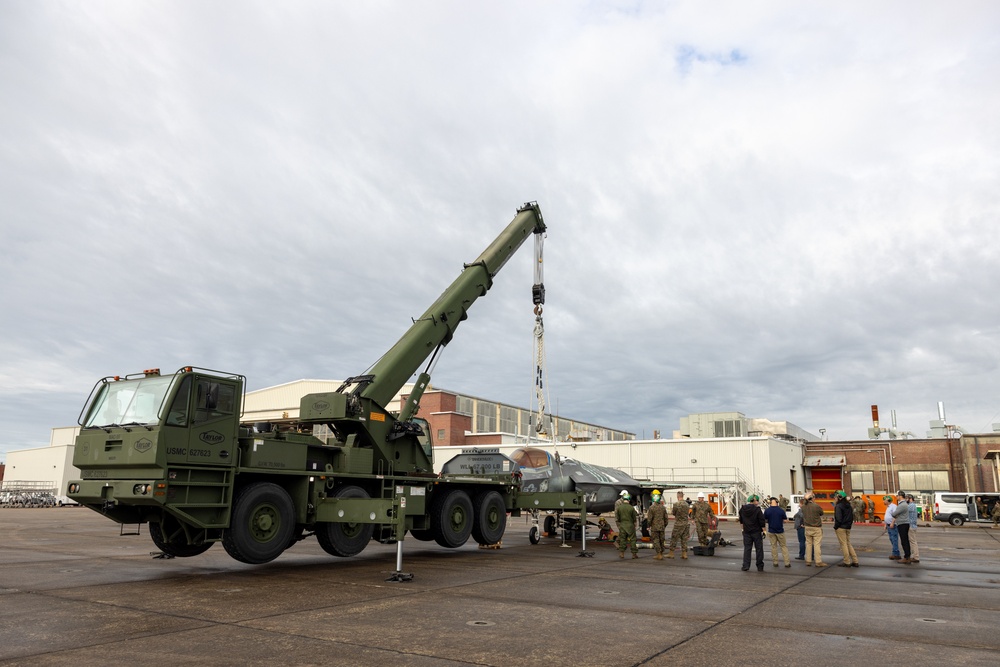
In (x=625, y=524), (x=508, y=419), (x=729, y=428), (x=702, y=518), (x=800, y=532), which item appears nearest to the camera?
(x=800, y=532)

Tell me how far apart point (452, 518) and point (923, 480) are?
4136 centimetres

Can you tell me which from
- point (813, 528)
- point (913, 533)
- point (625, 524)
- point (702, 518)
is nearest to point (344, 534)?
point (625, 524)

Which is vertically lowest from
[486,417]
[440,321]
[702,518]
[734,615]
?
[734,615]

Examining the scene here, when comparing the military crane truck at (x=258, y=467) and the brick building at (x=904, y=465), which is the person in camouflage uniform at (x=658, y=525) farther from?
the brick building at (x=904, y=465)

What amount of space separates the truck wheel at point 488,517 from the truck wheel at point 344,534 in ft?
10.9

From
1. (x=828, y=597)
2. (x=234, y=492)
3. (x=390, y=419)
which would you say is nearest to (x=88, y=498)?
(x=234, y=492)

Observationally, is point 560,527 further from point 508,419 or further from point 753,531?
point 508,419

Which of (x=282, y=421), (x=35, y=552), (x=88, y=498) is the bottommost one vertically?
(x=35, y=552)

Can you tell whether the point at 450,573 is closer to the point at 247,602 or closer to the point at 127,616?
the point at 247,602

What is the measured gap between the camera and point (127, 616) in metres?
7.39

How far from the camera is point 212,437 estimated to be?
34.9ft

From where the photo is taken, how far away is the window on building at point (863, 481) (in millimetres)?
45938

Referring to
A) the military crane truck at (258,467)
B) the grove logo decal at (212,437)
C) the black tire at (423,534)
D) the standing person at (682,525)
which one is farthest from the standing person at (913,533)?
the grove logo decal at (212,437)

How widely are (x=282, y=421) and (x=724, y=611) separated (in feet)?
30.4
